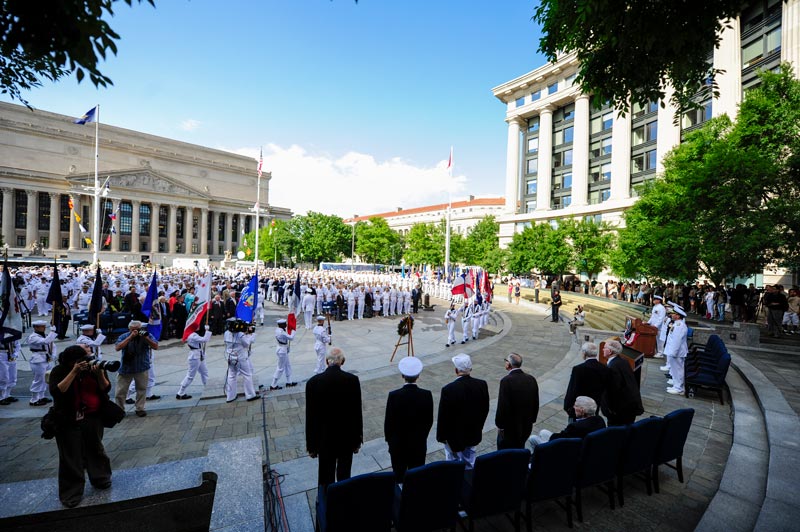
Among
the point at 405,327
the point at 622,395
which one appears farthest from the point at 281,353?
the point at 622,395

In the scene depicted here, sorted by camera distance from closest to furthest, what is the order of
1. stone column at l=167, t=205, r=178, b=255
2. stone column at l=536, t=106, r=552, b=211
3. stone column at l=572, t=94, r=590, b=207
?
stone column at l=572, t=94, r=590, b=207 < stone column at l=536, t=106, r=552, b=211 < stone column at l=167, t=205, r=178, b=255

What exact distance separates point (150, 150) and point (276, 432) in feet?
344

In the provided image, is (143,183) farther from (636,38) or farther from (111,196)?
(636,38)

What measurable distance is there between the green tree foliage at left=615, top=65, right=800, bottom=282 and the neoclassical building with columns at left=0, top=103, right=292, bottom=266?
233 feet

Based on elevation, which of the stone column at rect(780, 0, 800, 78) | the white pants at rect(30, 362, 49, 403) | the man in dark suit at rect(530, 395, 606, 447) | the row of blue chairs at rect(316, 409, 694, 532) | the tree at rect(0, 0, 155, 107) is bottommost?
the white pants at rect(30, 362, 49, 403)

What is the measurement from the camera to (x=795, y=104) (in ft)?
47.0

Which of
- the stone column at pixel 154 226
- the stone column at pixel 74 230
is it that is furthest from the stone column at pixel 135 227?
the stone column at pixel 74 230

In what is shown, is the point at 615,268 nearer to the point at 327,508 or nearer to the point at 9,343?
the point at 327,508

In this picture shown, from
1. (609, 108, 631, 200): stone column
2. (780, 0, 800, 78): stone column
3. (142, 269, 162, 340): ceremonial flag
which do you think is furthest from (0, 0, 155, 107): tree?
(609, 108, 631, 200): stone column

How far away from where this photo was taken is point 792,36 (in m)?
21.0

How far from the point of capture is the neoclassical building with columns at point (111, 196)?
65.5 metres

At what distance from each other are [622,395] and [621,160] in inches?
1709

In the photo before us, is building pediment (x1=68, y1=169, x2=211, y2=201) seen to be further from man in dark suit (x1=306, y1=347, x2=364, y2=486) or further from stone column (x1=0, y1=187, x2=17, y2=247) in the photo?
man in dark suit (x1=306, y1=347, x2=364, y2=486)

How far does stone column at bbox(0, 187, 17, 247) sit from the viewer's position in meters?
62.4
